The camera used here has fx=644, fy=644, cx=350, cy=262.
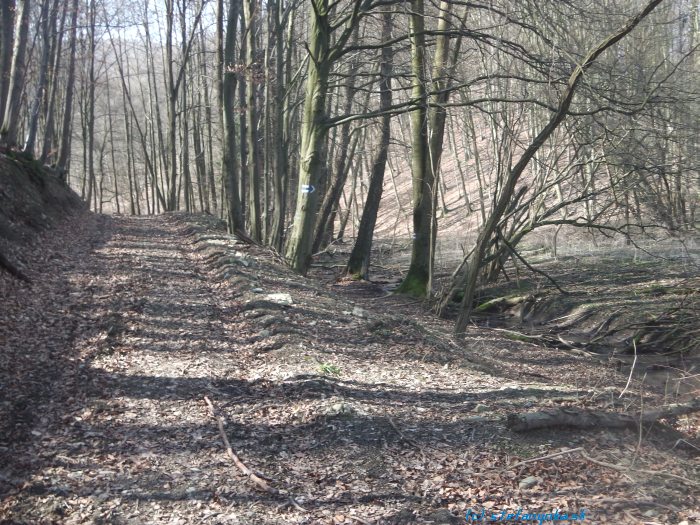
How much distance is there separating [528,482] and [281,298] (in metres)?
5.30

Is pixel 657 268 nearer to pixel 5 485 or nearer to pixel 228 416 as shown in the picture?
pixel 228 416

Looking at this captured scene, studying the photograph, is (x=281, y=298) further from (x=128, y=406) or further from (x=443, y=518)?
(x=443, y=518)

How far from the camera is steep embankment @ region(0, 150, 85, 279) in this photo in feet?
34.1

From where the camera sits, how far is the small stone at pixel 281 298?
895 cm

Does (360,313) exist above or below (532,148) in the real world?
below

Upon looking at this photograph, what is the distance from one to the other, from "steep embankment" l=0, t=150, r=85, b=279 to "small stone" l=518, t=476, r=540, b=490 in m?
7.20

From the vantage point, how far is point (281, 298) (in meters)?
9.13

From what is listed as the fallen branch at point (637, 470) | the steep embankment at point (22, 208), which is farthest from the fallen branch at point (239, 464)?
the steep embankment at point (22, 208)

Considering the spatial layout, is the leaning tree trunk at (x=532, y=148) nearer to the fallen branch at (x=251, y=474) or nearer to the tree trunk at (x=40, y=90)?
the fallen branch at (x=251, y=474)

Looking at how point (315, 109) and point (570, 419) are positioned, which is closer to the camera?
point (570, 419)

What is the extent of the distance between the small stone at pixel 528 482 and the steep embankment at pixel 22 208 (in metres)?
7.20

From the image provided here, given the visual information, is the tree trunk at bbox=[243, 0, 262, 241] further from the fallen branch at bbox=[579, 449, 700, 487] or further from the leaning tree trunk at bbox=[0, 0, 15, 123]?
the fallen branch at bbox=[579, 449, 700, 487]

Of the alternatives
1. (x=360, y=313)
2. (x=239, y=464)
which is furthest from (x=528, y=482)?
(x=360, y=313)

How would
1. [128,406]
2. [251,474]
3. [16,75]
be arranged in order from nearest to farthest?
[251,474] → [128,406] → [16,75]
